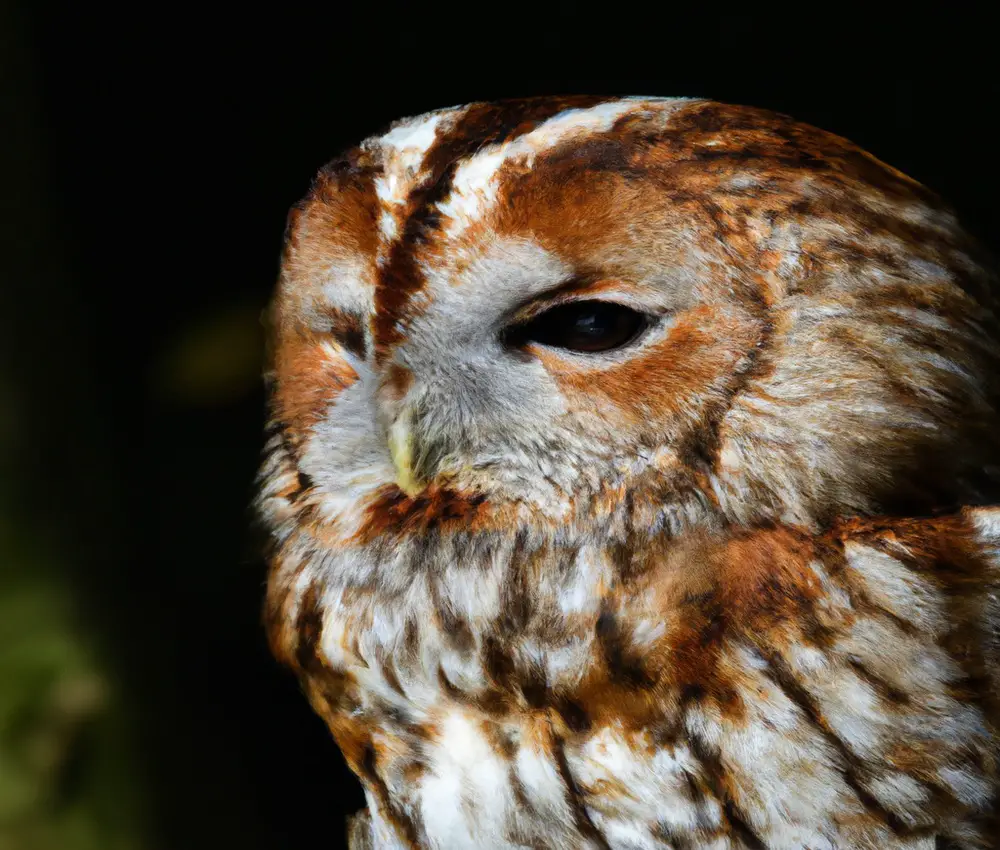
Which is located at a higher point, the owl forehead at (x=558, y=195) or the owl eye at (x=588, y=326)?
the owl forehead at (x=558, y=195)

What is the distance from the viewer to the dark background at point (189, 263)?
45.0 inches

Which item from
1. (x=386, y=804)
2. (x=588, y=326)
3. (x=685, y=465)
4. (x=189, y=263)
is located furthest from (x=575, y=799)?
(x=189, y=263)

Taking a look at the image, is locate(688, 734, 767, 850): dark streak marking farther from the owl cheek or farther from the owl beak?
the owl cheek

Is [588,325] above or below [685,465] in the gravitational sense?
above

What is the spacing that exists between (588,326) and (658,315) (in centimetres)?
6

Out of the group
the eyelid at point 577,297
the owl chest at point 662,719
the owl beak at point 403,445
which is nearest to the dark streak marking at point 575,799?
the owl chest at point 662,719

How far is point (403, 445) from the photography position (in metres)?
0.88

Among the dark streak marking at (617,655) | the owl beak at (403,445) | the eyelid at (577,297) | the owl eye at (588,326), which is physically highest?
the eyelid at (577,297)

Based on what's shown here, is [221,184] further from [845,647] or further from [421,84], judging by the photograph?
[845,647]

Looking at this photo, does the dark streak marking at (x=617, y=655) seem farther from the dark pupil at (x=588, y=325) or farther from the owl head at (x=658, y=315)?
the dark pupil at (x=588, y=325)

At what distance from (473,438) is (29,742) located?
77 centimetres

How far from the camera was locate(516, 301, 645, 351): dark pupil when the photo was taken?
2.56 ft

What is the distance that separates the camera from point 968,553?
2.57ft

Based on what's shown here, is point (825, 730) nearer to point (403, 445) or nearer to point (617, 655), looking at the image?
point (617, 655)
